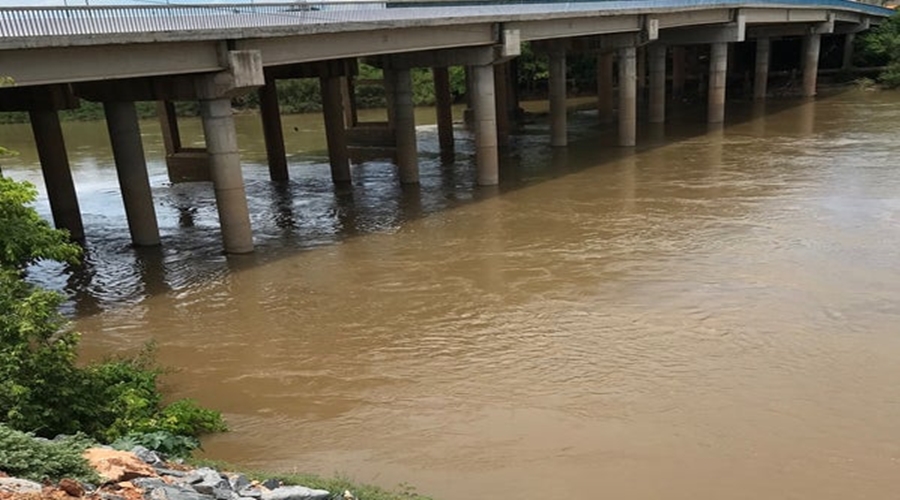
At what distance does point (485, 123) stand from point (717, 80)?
16.8 meters

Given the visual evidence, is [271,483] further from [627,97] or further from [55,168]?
[627,97]

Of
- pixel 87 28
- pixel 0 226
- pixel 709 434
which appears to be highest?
pixel 87 28

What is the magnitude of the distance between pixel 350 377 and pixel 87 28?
7.85m

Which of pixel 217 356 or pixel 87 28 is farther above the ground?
pixel 87 28

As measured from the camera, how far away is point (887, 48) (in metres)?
49.7

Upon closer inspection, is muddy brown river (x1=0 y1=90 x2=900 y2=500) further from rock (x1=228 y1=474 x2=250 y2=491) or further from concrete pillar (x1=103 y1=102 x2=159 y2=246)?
rock (x1=228 y1=474 x2=250 y2=491)

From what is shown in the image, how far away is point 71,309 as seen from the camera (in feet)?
49.6

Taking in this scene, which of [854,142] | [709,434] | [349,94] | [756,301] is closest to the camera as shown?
[709,434]

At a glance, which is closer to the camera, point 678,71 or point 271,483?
point 271,483

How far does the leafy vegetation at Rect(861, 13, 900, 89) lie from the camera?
1858 inches

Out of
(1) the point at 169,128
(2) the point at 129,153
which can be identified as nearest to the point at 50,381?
(2) the point at 129,153

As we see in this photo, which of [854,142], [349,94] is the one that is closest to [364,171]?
[349,94]

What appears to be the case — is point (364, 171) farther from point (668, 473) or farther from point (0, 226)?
point (668, 473)

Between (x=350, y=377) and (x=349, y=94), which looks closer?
(x=350, y=377)
